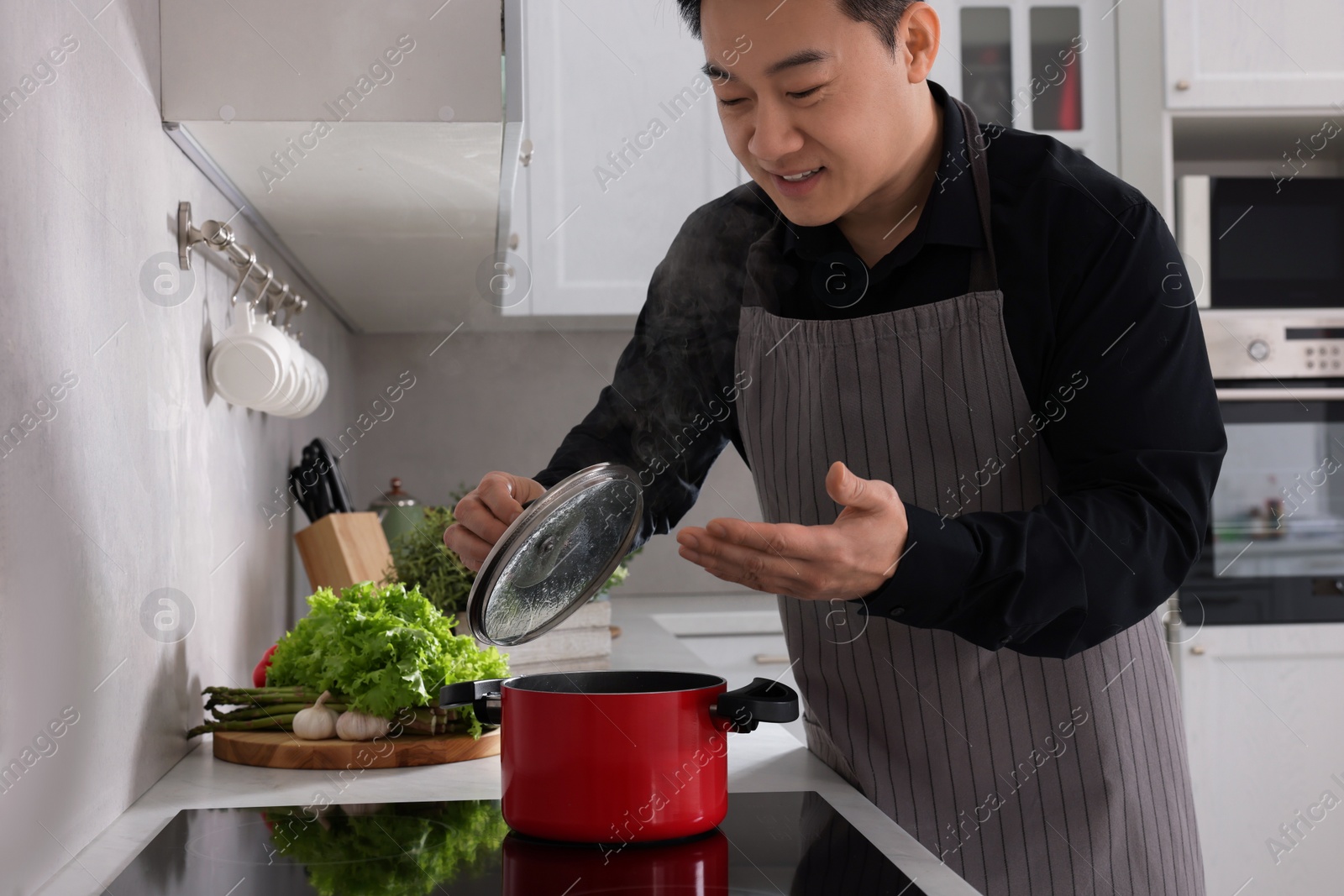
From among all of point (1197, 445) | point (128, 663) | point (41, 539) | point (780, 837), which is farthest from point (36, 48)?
point (1197, 445)

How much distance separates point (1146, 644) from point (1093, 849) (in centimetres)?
18

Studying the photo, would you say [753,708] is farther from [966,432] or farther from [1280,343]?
[1280,343]

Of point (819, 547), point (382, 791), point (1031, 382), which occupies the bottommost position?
point (382, 791)

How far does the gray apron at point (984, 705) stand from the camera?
0.95 m

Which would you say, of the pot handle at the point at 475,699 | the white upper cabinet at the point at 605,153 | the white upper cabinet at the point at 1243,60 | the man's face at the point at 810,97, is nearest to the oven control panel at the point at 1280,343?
the white upper cabinet at the point at 1243,60

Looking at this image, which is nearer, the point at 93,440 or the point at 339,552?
the point at 93,440

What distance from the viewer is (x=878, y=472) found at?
1.01 metres

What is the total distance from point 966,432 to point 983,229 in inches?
7.0

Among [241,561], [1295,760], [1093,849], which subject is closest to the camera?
[1093,849]

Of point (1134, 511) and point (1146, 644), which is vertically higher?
point (1134, 511)

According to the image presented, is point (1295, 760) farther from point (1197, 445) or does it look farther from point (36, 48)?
point (36, 48)

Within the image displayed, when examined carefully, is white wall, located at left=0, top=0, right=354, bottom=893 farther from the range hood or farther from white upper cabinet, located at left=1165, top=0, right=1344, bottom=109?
white upper cabinet, located at left=1165, top=0, right=1344, bottom=109

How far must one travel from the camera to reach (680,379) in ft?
3.75

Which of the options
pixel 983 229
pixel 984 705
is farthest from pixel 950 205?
pixel 984 705
